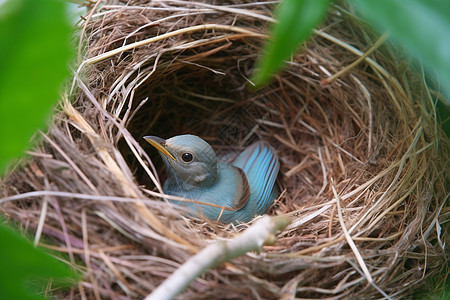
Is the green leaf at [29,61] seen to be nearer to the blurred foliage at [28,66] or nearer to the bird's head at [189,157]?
the blurred foliage at [28,66]

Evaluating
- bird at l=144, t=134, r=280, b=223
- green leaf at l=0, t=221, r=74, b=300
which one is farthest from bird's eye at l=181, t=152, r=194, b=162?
A: green leaf at l=0, t=221, r=74, b=300

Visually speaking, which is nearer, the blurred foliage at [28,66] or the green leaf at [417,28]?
the blurred foliage at [28,66]

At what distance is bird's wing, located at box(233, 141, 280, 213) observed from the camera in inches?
102

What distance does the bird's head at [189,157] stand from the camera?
2.41 metres

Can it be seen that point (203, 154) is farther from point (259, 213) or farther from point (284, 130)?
point (284, 130)

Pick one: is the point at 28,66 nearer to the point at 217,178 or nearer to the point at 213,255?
the point at 213,255

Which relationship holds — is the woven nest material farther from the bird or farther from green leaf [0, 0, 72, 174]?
green leaf [0, 0, 72, 174]

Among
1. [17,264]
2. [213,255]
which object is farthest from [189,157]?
[17,264]

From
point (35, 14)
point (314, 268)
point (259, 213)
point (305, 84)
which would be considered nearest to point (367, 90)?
point (305, 84)

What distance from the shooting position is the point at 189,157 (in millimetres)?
2441

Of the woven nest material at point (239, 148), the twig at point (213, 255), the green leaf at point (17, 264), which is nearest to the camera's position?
the green leaf at point (17, 264)

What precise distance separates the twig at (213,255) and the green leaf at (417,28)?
0.76 metres

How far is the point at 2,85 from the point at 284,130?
2.47m

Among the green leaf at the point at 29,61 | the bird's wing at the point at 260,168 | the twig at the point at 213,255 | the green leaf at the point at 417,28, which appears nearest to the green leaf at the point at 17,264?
the green leaf at the point at 29,61
